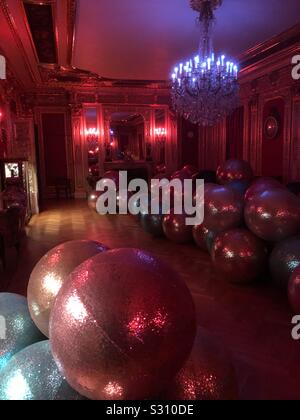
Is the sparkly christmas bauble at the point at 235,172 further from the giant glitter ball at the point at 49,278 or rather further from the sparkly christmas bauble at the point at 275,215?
the giant glitter ball at the point at 49,278

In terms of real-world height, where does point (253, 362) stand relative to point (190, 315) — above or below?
below

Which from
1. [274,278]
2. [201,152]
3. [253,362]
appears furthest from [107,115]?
[253,362]

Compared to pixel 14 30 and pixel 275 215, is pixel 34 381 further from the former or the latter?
pixel 14 30

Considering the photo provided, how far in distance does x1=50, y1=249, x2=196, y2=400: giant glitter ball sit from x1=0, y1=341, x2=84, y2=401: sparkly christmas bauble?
0.14m

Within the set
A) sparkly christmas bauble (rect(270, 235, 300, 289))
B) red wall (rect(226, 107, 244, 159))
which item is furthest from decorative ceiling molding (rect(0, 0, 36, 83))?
red wall (rect(226, 107, 244, 159))

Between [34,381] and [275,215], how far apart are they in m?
2.61

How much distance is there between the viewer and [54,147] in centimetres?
1151

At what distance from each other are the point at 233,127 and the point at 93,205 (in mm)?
5062

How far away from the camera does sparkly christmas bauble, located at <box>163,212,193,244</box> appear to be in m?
4.93

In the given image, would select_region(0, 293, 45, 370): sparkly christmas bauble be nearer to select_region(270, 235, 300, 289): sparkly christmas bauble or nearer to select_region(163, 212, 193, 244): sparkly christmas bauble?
select_region(270, 235, 300, 289): sparkly christmas bauble

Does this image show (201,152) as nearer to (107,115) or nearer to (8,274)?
(107,115)

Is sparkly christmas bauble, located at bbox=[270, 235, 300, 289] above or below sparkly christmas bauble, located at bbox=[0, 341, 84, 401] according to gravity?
below

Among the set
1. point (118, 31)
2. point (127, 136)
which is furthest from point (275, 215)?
point (127, 136)
